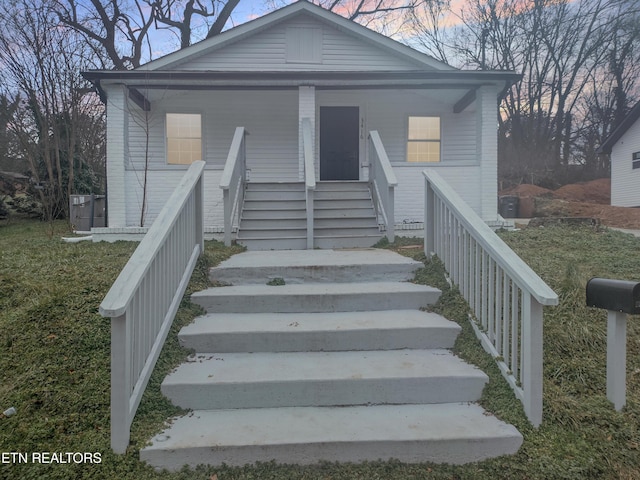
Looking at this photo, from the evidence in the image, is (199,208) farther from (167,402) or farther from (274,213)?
(274,213)

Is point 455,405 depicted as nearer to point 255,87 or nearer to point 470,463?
point 470,463

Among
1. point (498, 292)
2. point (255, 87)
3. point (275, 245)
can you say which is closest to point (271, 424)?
point (498, 292)

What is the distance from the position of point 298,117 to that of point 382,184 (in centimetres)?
398

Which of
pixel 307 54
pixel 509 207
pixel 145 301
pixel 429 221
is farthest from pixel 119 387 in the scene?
pixel 509 207

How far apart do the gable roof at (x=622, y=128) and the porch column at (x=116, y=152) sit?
19.7m

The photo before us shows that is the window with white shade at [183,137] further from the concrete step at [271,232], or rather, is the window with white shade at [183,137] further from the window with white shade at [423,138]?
the window with white shade at [423,138]

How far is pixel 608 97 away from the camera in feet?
87.3

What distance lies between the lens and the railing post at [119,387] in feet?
7.20

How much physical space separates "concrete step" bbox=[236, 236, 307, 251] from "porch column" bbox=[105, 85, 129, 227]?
3477 millimetres

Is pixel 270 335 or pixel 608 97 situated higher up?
pixel 608 97

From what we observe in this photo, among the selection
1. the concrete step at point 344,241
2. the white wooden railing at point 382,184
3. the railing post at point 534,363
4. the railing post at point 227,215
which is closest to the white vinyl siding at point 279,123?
the white wooden railing at point 382,184

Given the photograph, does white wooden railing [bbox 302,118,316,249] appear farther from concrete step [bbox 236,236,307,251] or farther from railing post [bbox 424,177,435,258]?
railing post [bbox 424,177,435,258]

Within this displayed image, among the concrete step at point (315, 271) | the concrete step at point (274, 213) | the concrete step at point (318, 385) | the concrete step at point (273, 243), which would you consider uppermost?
the concrete step at point (274, 213)

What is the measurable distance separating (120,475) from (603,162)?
32305 millimetres
